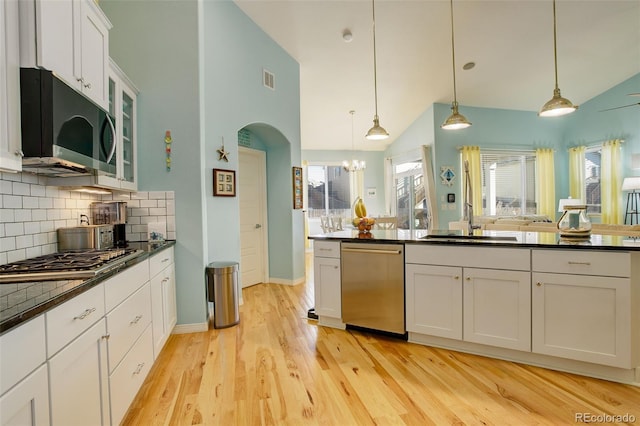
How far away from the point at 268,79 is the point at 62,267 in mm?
3536

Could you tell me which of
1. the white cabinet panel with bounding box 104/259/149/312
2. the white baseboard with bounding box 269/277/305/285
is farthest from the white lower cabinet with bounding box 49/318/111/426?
the white baseboard with bounding box 269/277/305/285

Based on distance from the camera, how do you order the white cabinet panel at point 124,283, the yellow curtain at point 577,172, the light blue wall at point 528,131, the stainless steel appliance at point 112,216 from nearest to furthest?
the white cabinet panel at point 124,283, the stainless steel appliance at point 112,216, the light blue wall at point 528,131, the yellow curtain at point 577,172

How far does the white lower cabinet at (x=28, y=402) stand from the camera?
2.80 ft

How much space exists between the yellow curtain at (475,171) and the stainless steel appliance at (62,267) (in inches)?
255

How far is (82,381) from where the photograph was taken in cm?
125

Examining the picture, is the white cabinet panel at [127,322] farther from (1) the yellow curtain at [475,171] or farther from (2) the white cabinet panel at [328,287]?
(1) the yellow curtain at [475,171]

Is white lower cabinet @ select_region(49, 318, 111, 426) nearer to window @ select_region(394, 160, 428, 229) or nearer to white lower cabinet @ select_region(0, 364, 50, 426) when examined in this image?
white lower cabinet @ select_region(0, 364, 50, 426)

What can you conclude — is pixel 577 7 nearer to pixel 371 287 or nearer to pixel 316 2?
pixel 316 2

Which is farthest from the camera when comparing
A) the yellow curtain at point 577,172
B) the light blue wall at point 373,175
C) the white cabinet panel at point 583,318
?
the light blue wall at point 373,175

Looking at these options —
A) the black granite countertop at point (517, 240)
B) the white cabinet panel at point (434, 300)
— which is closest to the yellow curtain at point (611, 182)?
the black granite countertop at point (517, 240)

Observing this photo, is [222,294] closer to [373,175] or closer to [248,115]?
[248,115]

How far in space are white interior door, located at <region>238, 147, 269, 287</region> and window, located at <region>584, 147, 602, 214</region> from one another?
23.8ft

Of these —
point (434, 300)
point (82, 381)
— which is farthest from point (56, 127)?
point (434, 300)

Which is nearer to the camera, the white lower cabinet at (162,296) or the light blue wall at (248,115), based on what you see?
the white lower cabinet at (162,296)
